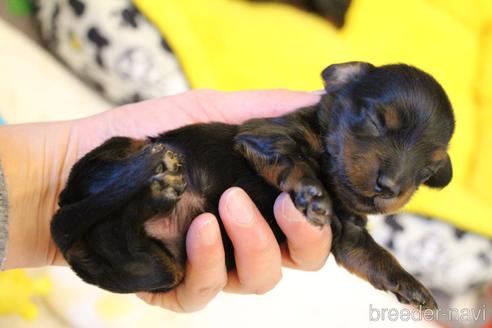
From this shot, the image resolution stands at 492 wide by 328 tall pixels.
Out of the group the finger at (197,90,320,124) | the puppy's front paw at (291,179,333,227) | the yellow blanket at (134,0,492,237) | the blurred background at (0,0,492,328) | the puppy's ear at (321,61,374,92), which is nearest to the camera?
the puppy's front paw at (291,179,333,227)

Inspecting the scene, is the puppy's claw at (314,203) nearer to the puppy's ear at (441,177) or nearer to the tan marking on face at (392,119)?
the tan marking on face at (392,119)

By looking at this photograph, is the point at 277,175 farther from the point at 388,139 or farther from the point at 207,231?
the point at 388,139

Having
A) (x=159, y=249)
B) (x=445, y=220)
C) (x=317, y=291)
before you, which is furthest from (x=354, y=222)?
(x=445, y=220)

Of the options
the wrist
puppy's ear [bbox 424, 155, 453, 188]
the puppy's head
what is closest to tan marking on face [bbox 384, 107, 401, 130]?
the puppy's head

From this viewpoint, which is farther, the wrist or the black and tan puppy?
the wrist

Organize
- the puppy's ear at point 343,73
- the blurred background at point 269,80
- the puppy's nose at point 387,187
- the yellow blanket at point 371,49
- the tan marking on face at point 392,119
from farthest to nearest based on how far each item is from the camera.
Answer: the yellow blanket at point 371,49
the blurred background at point 269,80
the puppy's ear at point 343,73
the tan marking on face at point 392,119
the puppy's nose at point 387,187

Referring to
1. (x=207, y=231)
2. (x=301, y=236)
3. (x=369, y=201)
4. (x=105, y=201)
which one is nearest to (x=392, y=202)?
(x=369, y=201)

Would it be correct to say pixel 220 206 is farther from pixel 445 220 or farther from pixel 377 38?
pixel 377 38

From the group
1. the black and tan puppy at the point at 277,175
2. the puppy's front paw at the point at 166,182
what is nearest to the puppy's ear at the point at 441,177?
the black and tan puppy at the point at 277,175

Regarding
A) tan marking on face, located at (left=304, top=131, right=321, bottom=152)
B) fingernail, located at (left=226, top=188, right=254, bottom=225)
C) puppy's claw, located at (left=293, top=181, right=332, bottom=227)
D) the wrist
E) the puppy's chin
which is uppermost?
tan marking on face, located at (left=304, top=131, right=321, bottom=152)

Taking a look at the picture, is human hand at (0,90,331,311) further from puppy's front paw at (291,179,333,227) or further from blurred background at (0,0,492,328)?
blurred background at (0,0,492,328)
